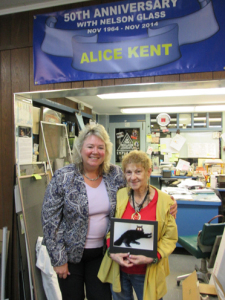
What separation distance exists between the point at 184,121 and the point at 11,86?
4717 millimetres

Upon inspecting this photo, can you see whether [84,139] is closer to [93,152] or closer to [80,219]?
[93,152]

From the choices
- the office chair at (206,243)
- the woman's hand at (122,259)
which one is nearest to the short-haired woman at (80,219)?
the woman's hand at (122,259)

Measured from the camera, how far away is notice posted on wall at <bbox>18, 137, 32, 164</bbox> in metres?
2.39

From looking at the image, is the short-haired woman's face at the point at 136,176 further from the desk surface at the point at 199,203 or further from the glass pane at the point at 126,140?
the glass pane at the point at 126,140

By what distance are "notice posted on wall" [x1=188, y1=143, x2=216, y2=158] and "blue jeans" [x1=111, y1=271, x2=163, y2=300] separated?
4.82 meters

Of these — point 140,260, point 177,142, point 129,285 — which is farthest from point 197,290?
point 177,142

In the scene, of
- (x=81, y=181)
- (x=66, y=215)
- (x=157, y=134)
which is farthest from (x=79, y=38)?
(x=157, y=134)

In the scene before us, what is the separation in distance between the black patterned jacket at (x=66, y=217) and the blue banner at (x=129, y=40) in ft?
3.45

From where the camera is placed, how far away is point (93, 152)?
1.60 meters

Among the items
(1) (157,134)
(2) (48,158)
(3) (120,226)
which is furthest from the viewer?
(1) (157,134)

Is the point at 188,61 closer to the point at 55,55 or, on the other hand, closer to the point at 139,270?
the point at 55,55

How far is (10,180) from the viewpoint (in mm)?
2428

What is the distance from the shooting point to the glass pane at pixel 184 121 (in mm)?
6016

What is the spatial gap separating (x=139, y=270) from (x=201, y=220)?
231 cm
